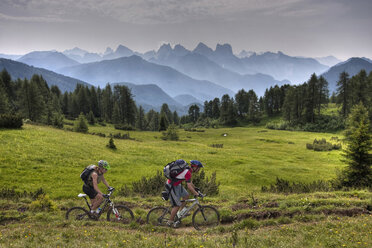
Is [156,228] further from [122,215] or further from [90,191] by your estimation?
[90,191]

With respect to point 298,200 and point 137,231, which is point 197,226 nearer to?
point 137,231

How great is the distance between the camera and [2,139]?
24.4 m

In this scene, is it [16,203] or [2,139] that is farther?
[2,139]

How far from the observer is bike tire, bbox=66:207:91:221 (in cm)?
1005

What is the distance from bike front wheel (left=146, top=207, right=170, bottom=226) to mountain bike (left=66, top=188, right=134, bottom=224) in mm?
939

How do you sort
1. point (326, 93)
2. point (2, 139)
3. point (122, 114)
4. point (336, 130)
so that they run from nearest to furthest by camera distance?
point (2, 139) → point (336, 130) → point (326, 93) → point (122, 114)

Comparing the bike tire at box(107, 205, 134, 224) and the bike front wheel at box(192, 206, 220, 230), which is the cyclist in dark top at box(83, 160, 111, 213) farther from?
the bike front wheel at box(192, 206, 220, 230)

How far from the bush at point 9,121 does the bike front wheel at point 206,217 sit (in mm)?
33612

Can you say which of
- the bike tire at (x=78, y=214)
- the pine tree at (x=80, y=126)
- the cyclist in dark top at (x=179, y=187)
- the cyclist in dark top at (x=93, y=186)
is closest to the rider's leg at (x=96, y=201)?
the cyclist in dark top at (x=93, y=186)

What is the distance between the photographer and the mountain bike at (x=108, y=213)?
32.9ft

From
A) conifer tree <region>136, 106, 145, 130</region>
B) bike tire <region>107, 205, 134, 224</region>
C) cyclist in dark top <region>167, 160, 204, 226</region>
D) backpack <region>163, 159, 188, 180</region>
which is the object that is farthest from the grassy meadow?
conifer tree <region>136, 106, 145, 130</region>

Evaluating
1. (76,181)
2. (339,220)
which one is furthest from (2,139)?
(339,220)

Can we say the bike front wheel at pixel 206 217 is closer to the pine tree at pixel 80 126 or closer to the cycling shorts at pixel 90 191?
the cycling shorts at pixel 90 191

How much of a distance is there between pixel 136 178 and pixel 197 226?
11.9 meters
